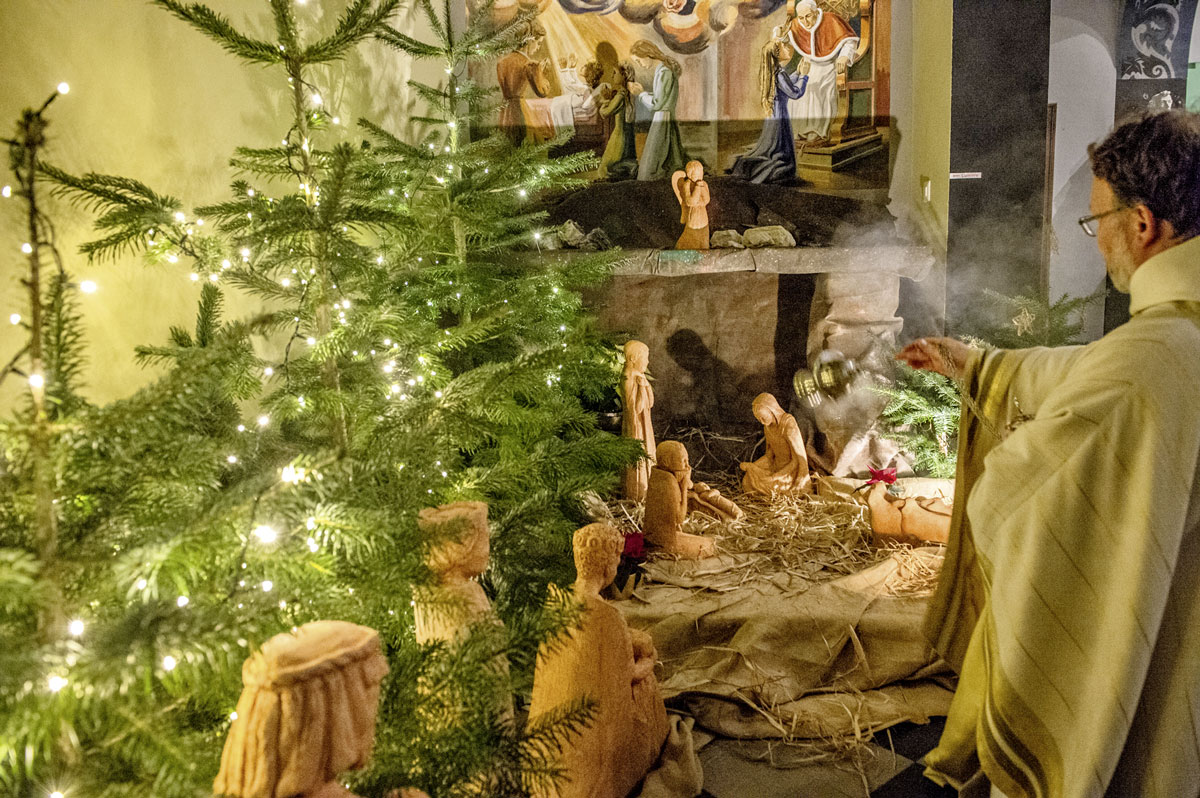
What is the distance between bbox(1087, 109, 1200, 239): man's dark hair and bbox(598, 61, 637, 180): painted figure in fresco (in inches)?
158

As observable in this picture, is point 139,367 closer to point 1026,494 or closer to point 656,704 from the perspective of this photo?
point 656,704

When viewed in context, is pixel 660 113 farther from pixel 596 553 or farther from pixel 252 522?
pixel 252 522

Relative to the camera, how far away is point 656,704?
8.09 ft

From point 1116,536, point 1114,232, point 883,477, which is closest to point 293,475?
point 1116,536

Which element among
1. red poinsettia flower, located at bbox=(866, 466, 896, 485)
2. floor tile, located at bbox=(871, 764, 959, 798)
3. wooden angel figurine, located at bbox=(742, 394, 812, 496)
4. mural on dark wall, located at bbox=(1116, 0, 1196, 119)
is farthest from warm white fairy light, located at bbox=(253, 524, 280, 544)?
mural on dark wall, located at bbox=(1116, 0, 1196, 119)

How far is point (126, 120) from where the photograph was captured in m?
2.33

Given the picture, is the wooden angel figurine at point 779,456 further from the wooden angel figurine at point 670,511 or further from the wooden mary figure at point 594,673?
the wooden mary figure at point 594,673

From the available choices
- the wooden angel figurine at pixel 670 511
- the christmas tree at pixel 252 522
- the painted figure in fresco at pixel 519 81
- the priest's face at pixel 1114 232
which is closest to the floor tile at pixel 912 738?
the wooden angel figurine at pixel 670 511

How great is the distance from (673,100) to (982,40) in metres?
1.97

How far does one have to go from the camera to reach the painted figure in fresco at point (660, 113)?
5461mm

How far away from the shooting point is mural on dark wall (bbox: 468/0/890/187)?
5391mm

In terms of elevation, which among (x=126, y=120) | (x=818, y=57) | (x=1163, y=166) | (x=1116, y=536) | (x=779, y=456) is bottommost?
(x=779, y=456)

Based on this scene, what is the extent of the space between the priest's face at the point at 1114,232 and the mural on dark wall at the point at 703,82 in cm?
372

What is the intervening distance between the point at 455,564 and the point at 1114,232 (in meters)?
1.76
